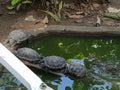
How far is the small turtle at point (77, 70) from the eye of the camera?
11.6 feet

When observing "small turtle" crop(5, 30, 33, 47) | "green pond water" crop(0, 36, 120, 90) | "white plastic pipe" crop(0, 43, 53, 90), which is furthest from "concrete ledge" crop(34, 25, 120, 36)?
"white plastic pipe" crop(0, 43, 53, 90)

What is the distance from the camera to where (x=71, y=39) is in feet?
15.0

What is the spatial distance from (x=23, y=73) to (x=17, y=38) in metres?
2.69

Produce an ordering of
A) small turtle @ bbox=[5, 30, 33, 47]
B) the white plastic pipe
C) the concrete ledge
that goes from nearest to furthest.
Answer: the white plastic pipe
small turtle @ bbox=[5, 30, 33, 47]
the concrete ledge

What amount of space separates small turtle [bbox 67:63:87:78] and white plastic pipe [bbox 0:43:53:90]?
200 cm

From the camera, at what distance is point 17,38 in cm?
415

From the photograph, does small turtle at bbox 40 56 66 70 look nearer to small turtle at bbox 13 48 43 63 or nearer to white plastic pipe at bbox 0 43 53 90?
small turtle at bbox 13 48 43 63

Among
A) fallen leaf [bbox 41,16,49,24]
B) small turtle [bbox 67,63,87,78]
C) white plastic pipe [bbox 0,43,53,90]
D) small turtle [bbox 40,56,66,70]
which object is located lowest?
small turtle [bbox 67,63,87,78]

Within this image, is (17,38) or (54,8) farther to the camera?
(54,8)

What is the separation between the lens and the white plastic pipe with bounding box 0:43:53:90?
1.47m

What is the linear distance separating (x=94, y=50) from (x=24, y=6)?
1551 mm

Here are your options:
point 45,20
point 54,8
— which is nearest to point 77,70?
point 45,20

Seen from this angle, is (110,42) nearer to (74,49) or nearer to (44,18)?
(74,49)

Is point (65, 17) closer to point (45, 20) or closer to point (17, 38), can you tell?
point (45, 20)
